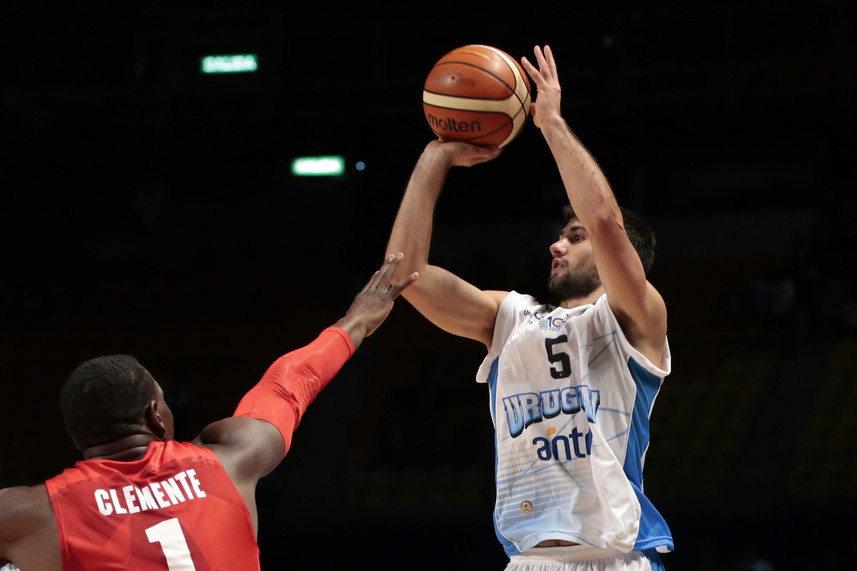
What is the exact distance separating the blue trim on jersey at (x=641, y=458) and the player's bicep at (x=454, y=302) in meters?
0.66

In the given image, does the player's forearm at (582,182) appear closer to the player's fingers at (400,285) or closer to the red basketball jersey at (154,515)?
the player's fingers at (400,285)

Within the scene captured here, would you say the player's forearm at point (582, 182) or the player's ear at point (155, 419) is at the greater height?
the player's forearm at point (582, 182)

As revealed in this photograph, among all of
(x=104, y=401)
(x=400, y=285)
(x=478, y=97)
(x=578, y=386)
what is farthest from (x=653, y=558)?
(x=104, y=401)

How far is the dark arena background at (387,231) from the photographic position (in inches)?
452

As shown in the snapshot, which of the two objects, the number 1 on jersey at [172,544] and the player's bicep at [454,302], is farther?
the player's bicep at [454,302]

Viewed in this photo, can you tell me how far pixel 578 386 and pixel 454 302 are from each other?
640 mm

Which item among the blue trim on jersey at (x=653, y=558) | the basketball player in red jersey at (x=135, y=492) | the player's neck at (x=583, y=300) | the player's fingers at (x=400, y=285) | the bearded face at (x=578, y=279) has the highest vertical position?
the player's fingers at (x=400, y=285)

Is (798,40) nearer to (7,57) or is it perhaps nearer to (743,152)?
(743,152)

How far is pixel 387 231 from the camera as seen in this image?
45.2 feet

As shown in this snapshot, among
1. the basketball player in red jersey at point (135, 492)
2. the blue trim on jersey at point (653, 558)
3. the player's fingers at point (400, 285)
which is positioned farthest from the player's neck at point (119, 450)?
the blue trim on jersey at point (653, 558)

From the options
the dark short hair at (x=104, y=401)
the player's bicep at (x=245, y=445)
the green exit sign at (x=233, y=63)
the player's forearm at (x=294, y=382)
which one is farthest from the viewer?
the green exit sign at (x=233, y=63)

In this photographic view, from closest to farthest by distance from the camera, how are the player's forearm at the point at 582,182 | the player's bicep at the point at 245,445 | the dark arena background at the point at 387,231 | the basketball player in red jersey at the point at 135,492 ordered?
the basketball player in red jersey at the point at 135,492
the player's bicep at the point at 245,445
the player's forearm at the point at 582,182
the dark arena background at the point at 387,231

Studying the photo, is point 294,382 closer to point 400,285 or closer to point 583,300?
point 400,285

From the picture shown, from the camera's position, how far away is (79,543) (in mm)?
2623
